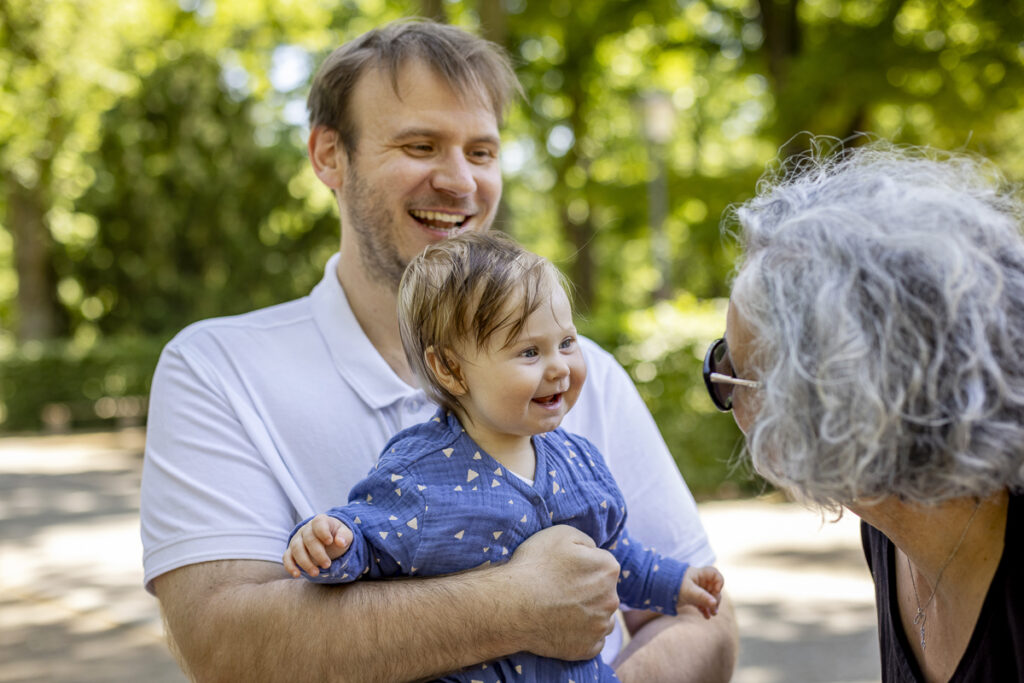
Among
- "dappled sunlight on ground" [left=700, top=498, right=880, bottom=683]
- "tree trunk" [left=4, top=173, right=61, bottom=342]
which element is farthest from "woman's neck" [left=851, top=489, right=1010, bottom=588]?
"tree trunk" [left=4, top=173, right=61, bottom=342]

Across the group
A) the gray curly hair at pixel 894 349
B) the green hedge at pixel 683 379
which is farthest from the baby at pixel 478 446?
the green hedge at pixel 683 379

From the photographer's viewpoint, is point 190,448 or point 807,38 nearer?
point 190,448

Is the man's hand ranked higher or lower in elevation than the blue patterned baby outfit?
lower

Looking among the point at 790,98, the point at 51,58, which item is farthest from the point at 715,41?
the point at 51,58

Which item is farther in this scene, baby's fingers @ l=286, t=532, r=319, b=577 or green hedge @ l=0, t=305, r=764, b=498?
green hedge @ l=0, t=305, r=764, b=498

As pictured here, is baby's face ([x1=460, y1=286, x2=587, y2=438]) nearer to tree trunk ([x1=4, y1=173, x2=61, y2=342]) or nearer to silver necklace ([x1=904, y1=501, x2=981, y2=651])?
silver necklace ([x1=904, y1=501, x2=981, y2=651])

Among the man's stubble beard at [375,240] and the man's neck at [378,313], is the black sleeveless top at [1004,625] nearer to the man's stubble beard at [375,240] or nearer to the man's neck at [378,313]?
the man's neck at [378,313]

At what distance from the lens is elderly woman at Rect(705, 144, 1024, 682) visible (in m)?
1.52

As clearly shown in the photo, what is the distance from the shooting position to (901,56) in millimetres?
10797

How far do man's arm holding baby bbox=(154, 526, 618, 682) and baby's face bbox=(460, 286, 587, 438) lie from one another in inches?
9.9

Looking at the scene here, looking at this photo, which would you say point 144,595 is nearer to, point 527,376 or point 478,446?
point 478,446

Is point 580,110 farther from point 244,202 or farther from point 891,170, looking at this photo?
point 891,170

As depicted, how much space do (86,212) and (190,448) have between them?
20554mm

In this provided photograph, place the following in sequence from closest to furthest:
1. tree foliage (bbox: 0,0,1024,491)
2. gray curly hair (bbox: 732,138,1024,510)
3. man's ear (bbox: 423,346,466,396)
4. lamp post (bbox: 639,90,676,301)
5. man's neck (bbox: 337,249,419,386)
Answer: gray curly hair (bbox: 732,138,1024,510), man's ear (bbox: 423,346,466,396), man's neck (bbox: 337,249,419,386), lamp post (bbox: 639,90,676,301), tree foliage (bbox: 0,0,1024,491)
